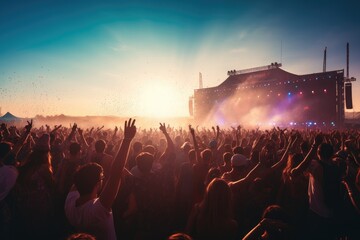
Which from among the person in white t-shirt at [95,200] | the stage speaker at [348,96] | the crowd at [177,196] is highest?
the stage speaker at [348,96]

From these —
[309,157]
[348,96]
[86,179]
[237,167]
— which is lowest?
[237,167]

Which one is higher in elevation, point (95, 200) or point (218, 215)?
Answer: point (95, 200)

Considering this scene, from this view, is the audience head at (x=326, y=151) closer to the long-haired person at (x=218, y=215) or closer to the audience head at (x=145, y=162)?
the long-haired person at (x=218, y=215)

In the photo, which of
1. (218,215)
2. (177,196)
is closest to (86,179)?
(218,215)

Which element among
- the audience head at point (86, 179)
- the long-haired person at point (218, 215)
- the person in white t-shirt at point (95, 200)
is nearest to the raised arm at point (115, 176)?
the person in white t-shirt at point (95, 200)

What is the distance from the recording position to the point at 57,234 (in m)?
4.44

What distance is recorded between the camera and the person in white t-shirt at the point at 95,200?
2.40 metres

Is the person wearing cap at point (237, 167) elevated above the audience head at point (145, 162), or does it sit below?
below

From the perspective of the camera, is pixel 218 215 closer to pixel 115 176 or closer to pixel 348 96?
pixel 115 176

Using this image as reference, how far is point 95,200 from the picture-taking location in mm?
2482

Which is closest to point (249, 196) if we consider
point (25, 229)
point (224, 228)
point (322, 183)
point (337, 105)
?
point (322, 183)

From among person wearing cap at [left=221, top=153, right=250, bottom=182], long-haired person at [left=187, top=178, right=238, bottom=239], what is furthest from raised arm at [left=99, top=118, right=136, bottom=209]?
person wearing cap at [left=221, top=153, right=250, bottom=182]

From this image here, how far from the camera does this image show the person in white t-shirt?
240 centimetres

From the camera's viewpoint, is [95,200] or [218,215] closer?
[95,200]
